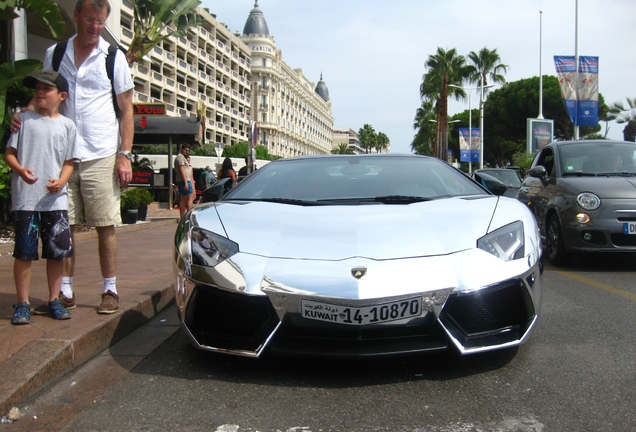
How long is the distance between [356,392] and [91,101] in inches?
100

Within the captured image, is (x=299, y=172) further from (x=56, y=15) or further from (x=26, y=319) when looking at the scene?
(x=56, y=15)

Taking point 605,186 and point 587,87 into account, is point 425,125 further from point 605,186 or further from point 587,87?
point 605,186

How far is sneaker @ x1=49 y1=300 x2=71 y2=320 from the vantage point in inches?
149

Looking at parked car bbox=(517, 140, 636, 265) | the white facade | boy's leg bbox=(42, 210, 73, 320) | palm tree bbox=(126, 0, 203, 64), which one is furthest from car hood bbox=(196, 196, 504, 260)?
the white facade

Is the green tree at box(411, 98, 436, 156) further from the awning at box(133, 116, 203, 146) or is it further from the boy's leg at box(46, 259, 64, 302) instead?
the boy's leg at box(46, 259, 64, 302)

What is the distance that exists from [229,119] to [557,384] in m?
84.4

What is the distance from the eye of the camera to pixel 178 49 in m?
68.3

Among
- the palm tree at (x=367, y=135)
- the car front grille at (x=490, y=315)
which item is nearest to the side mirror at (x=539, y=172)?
the car front grille at (x=490, y=315)

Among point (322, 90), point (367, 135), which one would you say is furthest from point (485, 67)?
point (322, 90)

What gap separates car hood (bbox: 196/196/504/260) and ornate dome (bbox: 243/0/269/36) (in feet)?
356

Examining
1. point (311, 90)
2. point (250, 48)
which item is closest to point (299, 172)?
point (250, 48)

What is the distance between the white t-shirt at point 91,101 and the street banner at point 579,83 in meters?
22.6

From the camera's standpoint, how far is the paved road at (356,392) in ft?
8.22

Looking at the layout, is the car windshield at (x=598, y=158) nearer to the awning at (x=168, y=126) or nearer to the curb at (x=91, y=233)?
the curb at (x=91, y=233)
